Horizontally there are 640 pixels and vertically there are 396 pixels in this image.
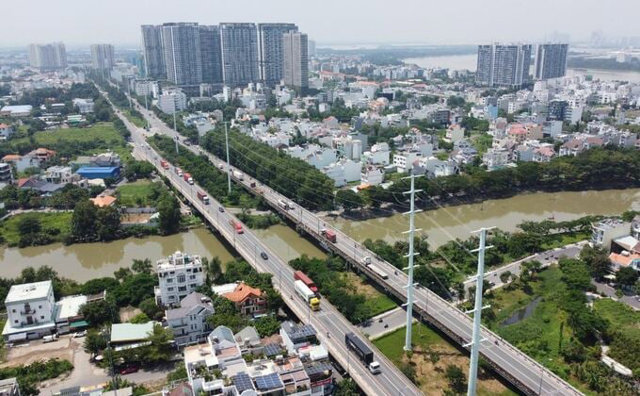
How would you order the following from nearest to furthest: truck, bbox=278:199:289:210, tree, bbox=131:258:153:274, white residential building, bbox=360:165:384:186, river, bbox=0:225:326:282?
tree, bbox=131:258:153:274 → river, bbox=0:225:326:282 → truck, bbox=278:199:289:210 → white residential building, bbox=360:165:384:186

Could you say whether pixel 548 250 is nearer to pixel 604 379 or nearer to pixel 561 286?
pixel 561 286

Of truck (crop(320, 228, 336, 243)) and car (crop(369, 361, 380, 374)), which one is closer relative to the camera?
car (crop(369, 361, 380, 374))

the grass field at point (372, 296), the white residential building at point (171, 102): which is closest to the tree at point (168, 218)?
the grass field at point (372, 296)

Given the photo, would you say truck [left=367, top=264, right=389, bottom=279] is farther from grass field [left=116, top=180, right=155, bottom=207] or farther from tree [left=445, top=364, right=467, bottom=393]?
grass field [left=116, top=180, right=155, bottom=207]

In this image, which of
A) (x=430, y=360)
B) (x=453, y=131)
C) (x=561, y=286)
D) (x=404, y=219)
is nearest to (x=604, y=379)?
(x=430, y=360)

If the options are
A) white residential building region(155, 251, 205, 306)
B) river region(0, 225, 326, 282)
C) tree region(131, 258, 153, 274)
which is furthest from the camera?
river region(0, 225, 326, 282)

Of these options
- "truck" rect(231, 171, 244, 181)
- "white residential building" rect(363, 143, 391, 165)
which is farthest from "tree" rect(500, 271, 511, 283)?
"white residential building" rect(363, 143, 391, 165)

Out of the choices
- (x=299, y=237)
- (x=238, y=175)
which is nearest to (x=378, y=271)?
(x=299, y=237)

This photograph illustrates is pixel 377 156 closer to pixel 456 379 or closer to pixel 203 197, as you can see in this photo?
pixel 203 197
